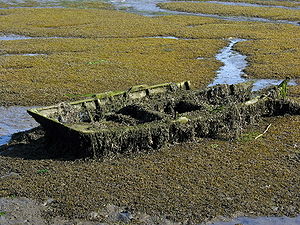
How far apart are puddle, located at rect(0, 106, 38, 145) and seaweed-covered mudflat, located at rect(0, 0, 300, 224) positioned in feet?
1.14

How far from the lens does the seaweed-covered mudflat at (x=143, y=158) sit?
13438mm

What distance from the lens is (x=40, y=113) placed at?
58.2ft

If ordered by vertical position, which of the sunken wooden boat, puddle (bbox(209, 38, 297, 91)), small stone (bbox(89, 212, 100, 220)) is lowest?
puddle (bbox(209, 38, 297, 91))

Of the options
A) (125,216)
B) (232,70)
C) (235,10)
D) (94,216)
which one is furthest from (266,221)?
(235,10)

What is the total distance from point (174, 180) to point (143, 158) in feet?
6.00

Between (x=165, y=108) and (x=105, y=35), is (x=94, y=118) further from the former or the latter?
(x=105, y=35)

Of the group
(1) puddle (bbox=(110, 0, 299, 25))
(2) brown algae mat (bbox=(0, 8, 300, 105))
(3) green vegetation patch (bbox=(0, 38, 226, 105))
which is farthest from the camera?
(1) puddle (bbox=(110, 0, 299, 25))

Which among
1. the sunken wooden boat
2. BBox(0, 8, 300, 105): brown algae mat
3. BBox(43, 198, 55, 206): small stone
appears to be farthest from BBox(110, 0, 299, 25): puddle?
BBox(43, 198, 55, 206): small stone

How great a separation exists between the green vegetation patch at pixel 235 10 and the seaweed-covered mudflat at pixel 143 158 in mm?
17150

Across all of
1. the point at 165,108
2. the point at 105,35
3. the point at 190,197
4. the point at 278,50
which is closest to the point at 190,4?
the point at 105,35

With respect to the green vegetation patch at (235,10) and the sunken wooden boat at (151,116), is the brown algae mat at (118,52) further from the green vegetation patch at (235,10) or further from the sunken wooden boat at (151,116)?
the green vegetation patch at (235,10)

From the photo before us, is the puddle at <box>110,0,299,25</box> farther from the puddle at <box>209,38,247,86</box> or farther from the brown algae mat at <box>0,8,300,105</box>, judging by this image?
the puddle at <box>209,38,247,86</box>

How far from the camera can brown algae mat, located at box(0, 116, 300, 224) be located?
13.5 metres

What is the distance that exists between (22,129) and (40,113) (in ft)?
8.44
